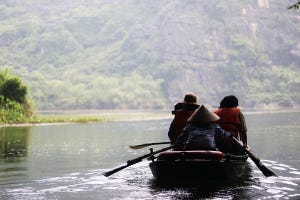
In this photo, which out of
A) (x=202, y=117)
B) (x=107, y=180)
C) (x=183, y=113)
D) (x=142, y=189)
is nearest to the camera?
(x=142, y=189)

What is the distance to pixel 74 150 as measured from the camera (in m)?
24.8

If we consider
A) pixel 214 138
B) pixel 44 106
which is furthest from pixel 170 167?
pixel 44 106

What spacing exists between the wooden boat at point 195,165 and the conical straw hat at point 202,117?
2.78ft

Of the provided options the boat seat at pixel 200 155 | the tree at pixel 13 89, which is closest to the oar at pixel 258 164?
the boat seat at pixel 200 155

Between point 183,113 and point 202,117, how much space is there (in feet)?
4.78

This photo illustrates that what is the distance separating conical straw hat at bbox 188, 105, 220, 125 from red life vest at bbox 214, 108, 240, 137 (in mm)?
1565

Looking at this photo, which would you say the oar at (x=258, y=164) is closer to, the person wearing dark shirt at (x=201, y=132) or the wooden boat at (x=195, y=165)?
the person wearing dark shirt at (x=201, y=132)

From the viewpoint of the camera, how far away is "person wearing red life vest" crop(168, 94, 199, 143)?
15.2 metres

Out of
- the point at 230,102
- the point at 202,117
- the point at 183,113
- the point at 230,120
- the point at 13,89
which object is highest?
the point at 13,89

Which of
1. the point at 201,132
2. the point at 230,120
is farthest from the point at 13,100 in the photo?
the point at 201,132

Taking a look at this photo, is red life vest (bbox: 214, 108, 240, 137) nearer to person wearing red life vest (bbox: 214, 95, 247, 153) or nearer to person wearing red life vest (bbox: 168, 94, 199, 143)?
person wearing red life vest (bbox: 214, 95, 247, 153)

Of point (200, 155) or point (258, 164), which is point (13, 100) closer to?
point (258, 164)

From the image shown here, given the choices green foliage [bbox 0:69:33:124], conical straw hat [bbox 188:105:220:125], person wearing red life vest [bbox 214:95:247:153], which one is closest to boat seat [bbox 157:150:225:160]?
conical straw hat [bbox 188:105:220:125]

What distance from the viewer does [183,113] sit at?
1533cm
